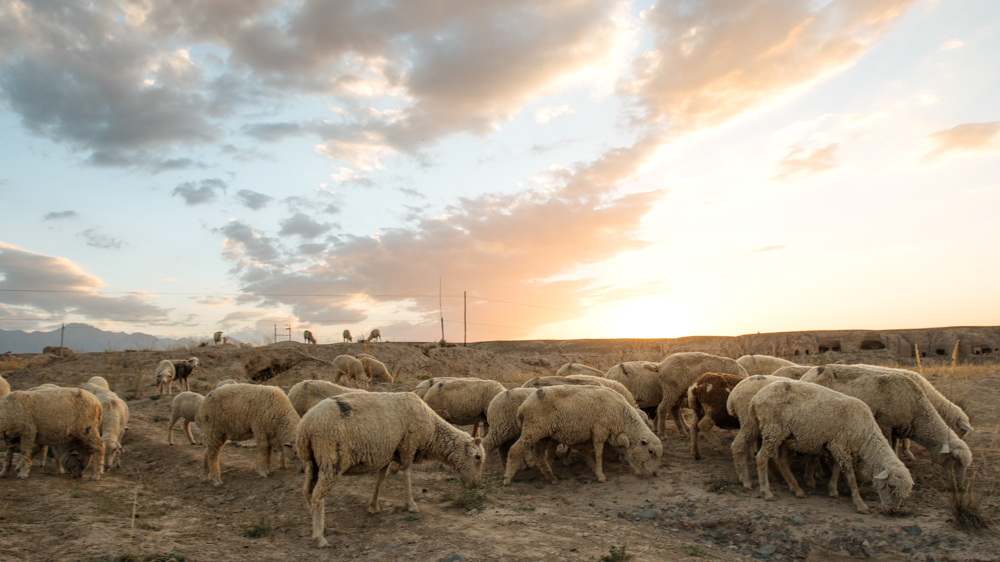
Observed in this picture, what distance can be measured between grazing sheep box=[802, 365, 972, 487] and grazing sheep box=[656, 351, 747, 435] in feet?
10.4

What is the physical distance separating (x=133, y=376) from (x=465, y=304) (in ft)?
73.1

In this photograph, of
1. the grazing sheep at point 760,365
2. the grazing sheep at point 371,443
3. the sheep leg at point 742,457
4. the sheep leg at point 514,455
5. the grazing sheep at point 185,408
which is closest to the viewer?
the grazing sheep at point 371,443

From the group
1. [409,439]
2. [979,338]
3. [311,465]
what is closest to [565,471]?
[409,439]

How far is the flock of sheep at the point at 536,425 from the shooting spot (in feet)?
23.5

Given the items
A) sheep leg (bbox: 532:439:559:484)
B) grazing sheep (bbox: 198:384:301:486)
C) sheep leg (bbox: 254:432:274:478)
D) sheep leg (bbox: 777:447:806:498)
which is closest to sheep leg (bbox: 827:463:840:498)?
sheep leg (bbox: 777:447:806:498)

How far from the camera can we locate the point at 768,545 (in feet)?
22.3

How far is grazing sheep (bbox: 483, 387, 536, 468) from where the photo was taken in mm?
9870

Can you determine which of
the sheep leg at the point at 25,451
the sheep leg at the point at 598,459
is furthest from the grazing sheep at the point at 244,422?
the sheep leg at the point at 598,459

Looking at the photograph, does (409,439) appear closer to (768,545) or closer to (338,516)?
(338,516)

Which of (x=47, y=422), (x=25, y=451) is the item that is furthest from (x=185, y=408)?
(x=25, y=451)

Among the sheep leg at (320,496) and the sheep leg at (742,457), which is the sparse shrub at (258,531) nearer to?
the sheep leg at (320,496)

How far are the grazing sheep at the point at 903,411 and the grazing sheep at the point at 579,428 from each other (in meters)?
3.57

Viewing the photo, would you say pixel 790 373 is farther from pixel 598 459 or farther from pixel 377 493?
pixel 377 493

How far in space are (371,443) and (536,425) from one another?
324 centimetres
